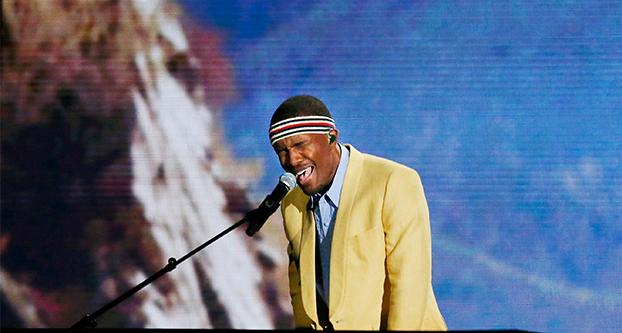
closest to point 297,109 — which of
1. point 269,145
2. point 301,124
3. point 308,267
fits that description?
point 301,124

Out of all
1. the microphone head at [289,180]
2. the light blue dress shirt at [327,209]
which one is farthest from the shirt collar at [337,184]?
the microphone head at [289,180]

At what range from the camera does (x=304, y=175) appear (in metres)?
2.78

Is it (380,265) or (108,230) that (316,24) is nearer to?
(108,230)

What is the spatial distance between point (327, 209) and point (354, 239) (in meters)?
0.15

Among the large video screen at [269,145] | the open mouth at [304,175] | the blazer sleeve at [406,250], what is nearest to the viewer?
the blazer sleeve at [406,250]

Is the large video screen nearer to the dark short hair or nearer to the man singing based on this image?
the man singing

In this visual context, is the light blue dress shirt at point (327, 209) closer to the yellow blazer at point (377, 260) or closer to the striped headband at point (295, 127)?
the yellow blazer at point (377, 260)

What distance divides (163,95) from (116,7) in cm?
47

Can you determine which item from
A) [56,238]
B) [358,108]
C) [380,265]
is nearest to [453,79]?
[358,108]

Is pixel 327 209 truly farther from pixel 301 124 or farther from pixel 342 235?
pixel 301 124

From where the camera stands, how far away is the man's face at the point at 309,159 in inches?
107

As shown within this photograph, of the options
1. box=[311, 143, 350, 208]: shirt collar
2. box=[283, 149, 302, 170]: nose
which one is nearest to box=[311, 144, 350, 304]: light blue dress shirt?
box=[311, 143, 350, 208]: shirt collar

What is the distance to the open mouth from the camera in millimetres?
2771

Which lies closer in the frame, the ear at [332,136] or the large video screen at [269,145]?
the ear at [332,136]
